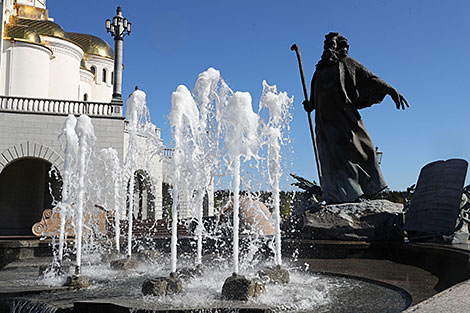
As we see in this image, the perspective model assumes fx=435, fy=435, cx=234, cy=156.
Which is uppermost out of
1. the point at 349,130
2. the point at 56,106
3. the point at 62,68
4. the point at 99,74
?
the point at 99,74

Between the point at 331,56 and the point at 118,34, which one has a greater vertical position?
the point at 118,34

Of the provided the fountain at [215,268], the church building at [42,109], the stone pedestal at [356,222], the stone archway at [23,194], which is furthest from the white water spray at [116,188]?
the stone archway at [23,194]

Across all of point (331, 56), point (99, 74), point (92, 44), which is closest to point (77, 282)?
point (331, 56)

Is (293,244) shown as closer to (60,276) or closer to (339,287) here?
(339,287)

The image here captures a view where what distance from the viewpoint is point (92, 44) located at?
31203mm

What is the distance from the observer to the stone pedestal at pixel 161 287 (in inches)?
153

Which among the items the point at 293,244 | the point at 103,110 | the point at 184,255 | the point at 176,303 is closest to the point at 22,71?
the point at 103,110

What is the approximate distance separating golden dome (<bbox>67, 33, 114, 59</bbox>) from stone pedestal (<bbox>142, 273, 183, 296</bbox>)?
29721 mm

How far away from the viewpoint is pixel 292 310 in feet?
11.1

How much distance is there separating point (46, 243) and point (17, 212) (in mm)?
13520

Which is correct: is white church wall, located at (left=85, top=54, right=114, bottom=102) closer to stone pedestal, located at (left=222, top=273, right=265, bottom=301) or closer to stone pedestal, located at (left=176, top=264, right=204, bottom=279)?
stone pedestal, located at (left=176, top=264, right=204, bottom=279)

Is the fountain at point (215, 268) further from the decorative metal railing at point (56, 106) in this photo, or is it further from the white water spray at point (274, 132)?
the decorative metal railing at point (56, 106)

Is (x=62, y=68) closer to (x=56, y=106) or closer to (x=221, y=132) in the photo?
(x=56, y=106)

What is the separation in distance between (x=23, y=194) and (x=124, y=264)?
1674 cm
